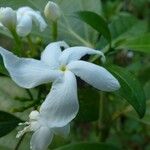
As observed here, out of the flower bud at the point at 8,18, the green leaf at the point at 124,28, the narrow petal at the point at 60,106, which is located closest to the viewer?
the narrow petal at the point at 60,106

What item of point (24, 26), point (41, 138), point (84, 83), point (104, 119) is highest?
point (24, 26)

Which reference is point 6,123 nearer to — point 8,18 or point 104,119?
point 8,18

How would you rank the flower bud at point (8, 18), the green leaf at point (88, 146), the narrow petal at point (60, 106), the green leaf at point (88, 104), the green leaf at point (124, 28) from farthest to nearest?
the green leaf at point (124, 28) < the green leaf at point (88, 104) < the green leaf at point (88, 146) < the flower bud at point (8, 18) < the narrow petal at point (60, 106)

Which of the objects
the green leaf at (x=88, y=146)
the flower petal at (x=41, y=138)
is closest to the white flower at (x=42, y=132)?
the flower petal at (x=41, y=138)

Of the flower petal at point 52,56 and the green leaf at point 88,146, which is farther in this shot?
the green leaf at point 88,146

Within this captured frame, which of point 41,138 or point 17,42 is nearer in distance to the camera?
point 41,138

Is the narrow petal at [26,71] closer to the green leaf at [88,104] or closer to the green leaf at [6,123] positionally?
the green leaf at [6,123]

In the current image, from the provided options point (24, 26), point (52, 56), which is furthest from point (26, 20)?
point (52, 56)

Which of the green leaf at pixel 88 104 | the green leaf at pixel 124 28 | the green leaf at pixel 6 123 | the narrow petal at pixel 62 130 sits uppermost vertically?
the narrow petal at pixel 62 130
